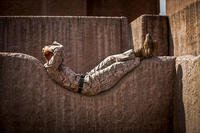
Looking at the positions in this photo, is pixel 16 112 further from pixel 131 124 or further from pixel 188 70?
pixel 188 70

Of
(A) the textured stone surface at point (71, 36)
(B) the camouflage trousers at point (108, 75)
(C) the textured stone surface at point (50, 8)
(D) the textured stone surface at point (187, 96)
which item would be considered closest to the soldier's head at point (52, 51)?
(B) the camouflage trousers at point (108, 75)

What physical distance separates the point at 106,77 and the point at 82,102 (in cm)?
37

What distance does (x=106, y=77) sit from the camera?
3852 millimetres

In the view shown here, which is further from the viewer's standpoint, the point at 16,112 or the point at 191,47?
the point at 191,47

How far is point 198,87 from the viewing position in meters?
3.33

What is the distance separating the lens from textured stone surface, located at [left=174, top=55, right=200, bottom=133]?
3348 mm

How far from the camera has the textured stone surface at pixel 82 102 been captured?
3.70m

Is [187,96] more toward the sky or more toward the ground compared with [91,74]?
more toward the ground

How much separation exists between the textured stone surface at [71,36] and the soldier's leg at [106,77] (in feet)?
5.10

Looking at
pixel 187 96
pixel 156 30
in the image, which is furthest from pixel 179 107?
pixel 156 30

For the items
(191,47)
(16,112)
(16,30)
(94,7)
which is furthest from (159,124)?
(94,7)

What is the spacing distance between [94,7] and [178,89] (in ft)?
23.7

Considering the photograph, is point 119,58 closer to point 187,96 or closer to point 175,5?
point 187,96

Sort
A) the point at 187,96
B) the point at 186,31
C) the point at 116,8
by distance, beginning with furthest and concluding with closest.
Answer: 1. the point at 116,8
2. the point at 186,31
3. the point at 187,96
